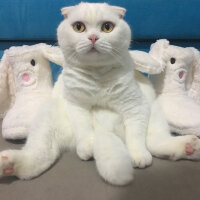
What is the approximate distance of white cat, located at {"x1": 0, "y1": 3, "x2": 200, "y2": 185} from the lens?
2.03ft

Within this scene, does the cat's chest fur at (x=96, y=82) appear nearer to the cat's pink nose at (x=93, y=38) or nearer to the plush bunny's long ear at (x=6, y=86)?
the cat's pink nose at (x=93, y=38)

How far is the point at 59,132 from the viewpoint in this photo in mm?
744

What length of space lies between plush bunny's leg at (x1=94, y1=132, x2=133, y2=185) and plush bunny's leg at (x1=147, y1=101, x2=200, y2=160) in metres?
0.12

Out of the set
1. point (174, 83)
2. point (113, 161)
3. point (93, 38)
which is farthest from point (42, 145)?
point (174, 83)

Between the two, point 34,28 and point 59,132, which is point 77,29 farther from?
point 34,28

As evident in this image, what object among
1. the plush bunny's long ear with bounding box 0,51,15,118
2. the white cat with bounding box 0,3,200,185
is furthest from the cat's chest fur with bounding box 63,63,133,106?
the plush bunny's long ear with bounding box 0,51,15,118

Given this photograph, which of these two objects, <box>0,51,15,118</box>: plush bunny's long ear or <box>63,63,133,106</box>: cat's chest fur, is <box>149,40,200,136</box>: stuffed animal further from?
<box>0,51,15,118</box>: plush bunny's long ear

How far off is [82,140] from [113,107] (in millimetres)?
167

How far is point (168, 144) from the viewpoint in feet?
2.22

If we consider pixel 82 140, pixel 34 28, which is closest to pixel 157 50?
pixel 82 140

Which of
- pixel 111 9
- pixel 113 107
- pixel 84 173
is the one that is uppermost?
pixel 111 9

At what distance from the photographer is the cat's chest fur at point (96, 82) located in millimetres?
721

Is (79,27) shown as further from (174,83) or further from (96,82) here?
(174,83)

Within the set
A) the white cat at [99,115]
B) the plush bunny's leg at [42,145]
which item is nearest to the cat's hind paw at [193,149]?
the white cat at [99,115]
